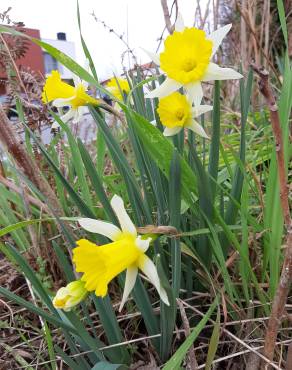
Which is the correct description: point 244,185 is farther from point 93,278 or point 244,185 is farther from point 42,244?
point 42,244

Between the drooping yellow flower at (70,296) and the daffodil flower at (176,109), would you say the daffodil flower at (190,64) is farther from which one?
the drooping yellow flower at (70,296)

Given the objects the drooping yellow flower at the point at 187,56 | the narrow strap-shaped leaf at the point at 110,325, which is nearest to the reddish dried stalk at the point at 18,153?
the narrow strap-shaped leaf at the point at 110,325

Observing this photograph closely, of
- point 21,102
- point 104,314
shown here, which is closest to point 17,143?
point 21,102

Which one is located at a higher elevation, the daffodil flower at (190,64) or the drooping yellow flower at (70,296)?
the daffodil flower at (190,64)

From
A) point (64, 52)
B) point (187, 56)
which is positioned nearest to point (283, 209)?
point (187, 56)

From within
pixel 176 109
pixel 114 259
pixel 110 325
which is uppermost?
pixel 176 109

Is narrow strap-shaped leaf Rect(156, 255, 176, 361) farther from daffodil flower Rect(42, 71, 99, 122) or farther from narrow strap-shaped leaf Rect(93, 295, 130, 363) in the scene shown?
Result: daffodil flower Rect(42, 71, 99, 122)

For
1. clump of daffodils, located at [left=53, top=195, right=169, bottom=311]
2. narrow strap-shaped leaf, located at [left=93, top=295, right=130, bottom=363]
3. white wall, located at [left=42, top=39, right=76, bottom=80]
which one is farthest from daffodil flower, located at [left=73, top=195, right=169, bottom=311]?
white wall, located at [left=42, top=39, right=76, bottom=80]

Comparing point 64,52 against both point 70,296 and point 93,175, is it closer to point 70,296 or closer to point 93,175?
point 93,175
